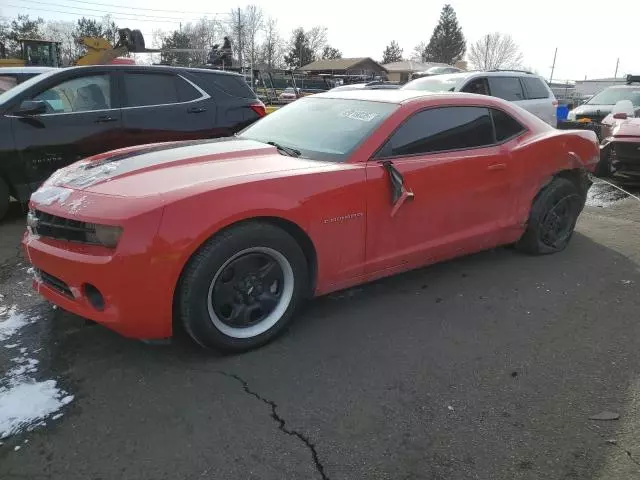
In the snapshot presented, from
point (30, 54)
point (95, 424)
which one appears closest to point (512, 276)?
point (95, 424)

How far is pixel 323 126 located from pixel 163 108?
315 centimetres

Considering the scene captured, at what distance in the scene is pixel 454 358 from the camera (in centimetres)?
295

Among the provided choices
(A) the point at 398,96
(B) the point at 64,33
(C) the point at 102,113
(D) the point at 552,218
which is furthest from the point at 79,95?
(B) the point at 64,33

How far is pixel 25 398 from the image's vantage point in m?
2.44

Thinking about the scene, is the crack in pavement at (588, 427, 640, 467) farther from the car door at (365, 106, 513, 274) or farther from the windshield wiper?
the windshield wiper

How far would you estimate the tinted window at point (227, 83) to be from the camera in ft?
21.5

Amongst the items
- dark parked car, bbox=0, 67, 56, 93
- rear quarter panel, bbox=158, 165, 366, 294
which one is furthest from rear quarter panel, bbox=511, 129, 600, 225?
dark parked car, bbox=0, 67, 56, 93

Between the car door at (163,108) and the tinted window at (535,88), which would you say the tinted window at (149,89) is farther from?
the tinted window at (535,88)

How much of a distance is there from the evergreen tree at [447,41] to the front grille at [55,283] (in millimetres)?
82588

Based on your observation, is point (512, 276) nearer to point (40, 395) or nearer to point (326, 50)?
point (40, 395)

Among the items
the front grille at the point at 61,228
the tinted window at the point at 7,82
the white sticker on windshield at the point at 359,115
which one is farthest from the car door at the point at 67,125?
the white sticker on windshield at the point at 359,115

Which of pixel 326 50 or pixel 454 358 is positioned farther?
pixel 326 50

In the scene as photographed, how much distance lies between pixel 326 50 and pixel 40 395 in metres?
91.0

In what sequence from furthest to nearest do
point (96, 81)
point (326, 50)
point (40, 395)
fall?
1. point (326, 50)
2. point (96, 81)
3. point (40, 395)
